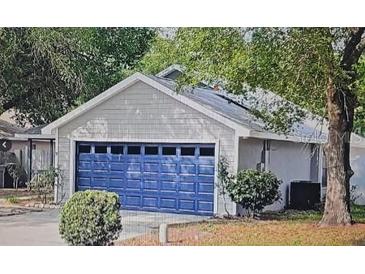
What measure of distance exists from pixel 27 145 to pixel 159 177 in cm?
134

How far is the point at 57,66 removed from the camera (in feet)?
23.1

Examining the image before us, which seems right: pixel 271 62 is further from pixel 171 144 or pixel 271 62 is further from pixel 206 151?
pixel 171 144

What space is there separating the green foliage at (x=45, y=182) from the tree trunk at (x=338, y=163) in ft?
8.82

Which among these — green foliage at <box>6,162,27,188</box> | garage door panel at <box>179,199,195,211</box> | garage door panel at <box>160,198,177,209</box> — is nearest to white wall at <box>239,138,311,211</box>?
garage door panel at <box>179,199,195,211</box>

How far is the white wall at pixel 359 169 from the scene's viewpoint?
669 cm

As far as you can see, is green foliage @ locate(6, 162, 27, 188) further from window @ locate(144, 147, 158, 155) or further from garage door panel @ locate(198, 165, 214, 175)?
garage door panel @ locate(198, 165, 214, 175)

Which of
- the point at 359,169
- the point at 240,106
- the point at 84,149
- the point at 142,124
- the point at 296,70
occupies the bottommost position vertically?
the point at 359,169

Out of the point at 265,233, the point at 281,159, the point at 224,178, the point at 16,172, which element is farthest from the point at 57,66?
the point at 265,233

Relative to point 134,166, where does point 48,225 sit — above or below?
below

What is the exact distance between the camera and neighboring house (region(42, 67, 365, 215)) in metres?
6.79

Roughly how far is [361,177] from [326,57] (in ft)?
4.27

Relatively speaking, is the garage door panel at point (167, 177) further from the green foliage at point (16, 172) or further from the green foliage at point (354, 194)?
the green foliage at point (354, 194)
